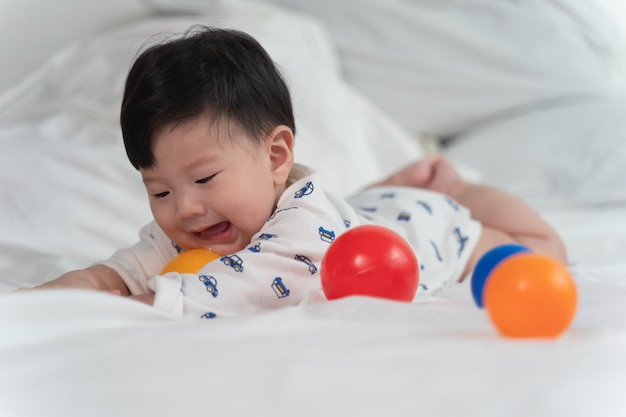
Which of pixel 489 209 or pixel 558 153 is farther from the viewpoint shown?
pixel 558 153

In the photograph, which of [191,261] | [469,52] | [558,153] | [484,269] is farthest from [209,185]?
[469,52]

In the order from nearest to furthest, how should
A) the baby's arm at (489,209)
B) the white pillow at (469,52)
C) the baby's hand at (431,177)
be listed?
the baby's arm at (489,209)
the baby's hand at (431,177)
the white pillow at (469,52)

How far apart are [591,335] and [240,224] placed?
1.63ft

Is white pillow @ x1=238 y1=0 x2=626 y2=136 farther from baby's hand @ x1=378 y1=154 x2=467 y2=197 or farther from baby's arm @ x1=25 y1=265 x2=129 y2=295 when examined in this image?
baby's arm @ x1=25 y1=265 x2=129 y2=295

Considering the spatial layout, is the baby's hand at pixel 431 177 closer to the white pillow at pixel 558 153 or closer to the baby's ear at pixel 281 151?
the white pillow at pixel 558 153

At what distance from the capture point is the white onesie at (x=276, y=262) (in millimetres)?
958

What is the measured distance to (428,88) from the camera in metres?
2.52

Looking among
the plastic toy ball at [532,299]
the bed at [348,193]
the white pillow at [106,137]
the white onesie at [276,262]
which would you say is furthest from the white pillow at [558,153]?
the plastic toy ball at [532,299]

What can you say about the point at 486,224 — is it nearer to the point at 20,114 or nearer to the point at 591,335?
the point at 591,335

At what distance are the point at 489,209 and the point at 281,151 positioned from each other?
1.80 ft

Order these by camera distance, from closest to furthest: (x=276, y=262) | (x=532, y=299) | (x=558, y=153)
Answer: (x=532, y=299)
(x=276, y=262)
(x=558, y=153)

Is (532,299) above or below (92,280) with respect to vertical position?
above

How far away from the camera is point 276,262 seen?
100 cm

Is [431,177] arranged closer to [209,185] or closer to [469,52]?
[209,185]
